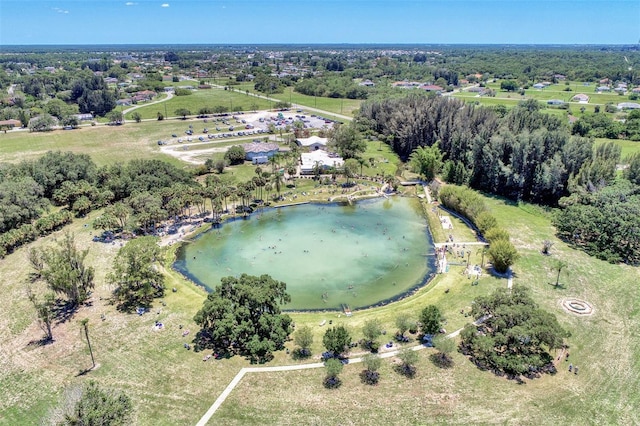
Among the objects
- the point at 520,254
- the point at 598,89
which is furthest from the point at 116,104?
the point at 598,89

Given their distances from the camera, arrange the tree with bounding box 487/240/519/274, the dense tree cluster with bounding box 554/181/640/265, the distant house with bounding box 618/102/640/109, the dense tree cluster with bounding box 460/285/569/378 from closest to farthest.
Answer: the dense tree cluster with bounding box 460/285/569/378 → the tree with bounding box 487/240/519/274 → the dense tree cluster with bounding box 554/181/640/265 → the distant house with bounding box 618/102/640/109

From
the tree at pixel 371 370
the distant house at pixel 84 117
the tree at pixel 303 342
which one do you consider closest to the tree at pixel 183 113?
the distant house at pixel 84 117

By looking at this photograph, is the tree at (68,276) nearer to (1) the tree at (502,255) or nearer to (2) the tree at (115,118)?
(1) the tree at (502,255)

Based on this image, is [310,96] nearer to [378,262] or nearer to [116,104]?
[116,104]

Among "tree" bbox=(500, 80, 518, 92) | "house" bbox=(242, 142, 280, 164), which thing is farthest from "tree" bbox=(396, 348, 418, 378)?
"tree" bbox=(500, 80, 518, 92)

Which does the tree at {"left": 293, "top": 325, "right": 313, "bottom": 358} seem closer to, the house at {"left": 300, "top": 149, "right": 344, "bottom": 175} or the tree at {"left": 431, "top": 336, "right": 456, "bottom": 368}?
the tree at {"left": 431, "top": 336, "right": 456, "bottom": 368}

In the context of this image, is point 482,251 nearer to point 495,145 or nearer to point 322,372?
point 495,145
